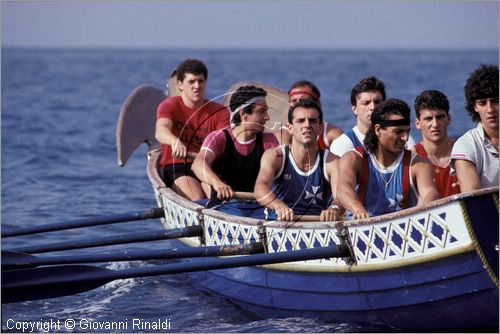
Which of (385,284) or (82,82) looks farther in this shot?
(82,82)

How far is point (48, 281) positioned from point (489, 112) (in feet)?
9.49

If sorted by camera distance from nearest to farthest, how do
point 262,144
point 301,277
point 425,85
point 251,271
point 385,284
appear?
point 385,284 → point 301,277 → point 251,271 → point 262,144 → point 425,85

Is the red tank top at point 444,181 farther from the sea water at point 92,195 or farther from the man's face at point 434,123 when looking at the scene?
the sea water at point 92,195

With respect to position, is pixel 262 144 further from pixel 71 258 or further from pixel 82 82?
pixel 82 82

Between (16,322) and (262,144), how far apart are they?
2277mm

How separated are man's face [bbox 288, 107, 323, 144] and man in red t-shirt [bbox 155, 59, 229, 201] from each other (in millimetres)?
1894

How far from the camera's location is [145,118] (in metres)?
10.5

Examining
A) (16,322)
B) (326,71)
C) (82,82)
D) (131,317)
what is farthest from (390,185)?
(326,71)

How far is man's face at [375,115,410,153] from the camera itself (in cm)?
666

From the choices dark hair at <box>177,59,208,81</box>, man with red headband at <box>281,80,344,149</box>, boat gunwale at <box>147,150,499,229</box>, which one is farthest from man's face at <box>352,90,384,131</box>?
dark hair at <box>177,59,208,81</box>

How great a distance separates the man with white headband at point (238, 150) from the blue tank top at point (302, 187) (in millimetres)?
706

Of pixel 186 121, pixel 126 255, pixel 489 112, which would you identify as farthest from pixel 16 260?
pixel 489 112

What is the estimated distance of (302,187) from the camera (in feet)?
24.2

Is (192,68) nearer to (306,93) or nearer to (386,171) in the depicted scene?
(306,93)
